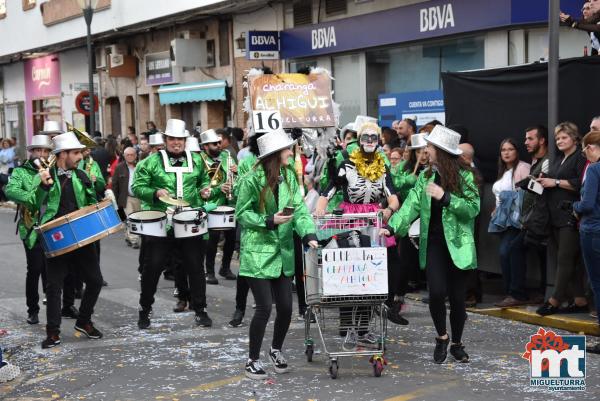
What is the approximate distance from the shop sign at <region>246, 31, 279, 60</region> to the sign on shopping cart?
1370 cm

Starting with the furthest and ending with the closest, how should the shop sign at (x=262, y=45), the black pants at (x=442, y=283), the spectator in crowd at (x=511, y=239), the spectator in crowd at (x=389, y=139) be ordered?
the shop sign at (x=262, y=45), the spectator in crowd at (x=389, y=139), the spectator in crowd at (x=511, y=239), the black pants at (x=442, y=283)

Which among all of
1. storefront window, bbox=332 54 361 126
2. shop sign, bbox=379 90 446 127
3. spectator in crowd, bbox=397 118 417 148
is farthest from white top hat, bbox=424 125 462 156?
storefront window, bbox=332 54 361 126

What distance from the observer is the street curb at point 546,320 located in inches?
361

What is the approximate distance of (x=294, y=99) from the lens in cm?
1152

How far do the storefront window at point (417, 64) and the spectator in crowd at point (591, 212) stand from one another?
7418mm

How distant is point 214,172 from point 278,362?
331 centimetres

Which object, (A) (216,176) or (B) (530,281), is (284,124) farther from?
(B) (530,281)

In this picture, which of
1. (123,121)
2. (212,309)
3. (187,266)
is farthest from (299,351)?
(123,121)

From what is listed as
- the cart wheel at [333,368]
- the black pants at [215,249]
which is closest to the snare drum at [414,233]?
the black pants at [215,249]

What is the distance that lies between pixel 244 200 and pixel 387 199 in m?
1.88

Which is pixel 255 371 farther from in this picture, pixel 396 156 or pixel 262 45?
pixel 262 45

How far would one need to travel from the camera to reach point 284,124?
1141cm

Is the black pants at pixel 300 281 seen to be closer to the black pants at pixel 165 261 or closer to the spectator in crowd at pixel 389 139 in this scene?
the black pants at pixel 165 261

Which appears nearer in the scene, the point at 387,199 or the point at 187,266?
the point at 387,199
